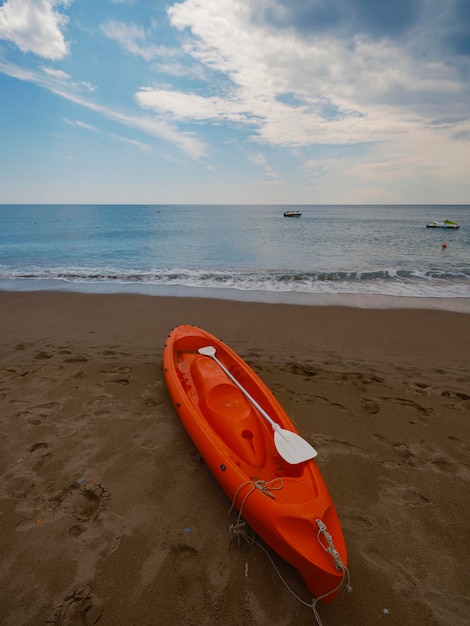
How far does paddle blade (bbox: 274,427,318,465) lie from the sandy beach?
49cm

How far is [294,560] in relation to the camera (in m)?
2.00

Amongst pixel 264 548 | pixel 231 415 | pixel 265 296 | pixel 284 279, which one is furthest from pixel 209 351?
pixel 284 279

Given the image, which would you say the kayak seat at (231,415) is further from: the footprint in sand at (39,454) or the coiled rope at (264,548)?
the footprint in sand at (39,454)

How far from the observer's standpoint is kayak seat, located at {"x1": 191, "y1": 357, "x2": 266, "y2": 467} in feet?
9.78

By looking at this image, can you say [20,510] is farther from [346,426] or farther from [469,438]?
[469,438]

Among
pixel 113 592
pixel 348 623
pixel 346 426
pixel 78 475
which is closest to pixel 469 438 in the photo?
pixel 346 426

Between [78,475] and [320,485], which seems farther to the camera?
[78,475]

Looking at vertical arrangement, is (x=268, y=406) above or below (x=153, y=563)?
above

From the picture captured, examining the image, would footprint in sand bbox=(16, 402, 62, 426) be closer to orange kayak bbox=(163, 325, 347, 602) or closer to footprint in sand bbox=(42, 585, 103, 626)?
orange kayak bbox=(163, 325, 347, 602)

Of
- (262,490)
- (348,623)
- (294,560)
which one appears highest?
(262,490)

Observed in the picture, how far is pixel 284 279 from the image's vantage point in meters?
11.6

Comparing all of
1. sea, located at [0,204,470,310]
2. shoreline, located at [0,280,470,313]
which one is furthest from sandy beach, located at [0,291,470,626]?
sea, located at [0,204,470,310]

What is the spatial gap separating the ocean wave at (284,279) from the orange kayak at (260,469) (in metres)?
6.39

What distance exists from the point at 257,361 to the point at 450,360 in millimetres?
3216
